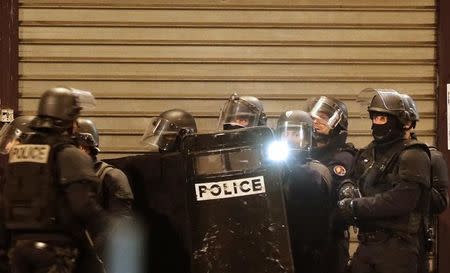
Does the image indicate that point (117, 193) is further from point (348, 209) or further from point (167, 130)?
point (348, 209)

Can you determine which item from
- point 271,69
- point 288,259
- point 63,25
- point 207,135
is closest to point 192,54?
point 271,69

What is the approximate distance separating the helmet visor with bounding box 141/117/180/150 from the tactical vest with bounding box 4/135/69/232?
6.41 feet

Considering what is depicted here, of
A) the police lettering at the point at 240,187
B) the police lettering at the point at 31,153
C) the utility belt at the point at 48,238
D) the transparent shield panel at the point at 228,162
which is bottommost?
the utility belt at the point at 48,238

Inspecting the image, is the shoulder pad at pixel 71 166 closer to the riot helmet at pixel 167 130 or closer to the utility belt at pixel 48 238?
the utility belt at pixel 48 238

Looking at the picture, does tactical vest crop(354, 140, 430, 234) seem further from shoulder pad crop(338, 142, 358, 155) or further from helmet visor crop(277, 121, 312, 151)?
shoulder pad crop(338, 142, 358, 155)

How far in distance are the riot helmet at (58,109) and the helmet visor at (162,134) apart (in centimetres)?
172

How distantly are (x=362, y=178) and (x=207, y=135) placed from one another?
4.15ft

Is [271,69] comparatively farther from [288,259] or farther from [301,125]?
[288,259]

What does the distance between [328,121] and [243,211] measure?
5.95 ft

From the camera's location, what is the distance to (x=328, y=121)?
6852 mm

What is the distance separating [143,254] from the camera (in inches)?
253

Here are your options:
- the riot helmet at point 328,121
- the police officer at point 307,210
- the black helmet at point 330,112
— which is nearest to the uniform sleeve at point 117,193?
the police officer at point 307,210

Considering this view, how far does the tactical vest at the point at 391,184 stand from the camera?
217 inches

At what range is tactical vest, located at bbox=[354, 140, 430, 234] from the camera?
18.1ft
